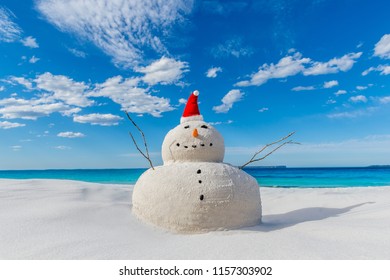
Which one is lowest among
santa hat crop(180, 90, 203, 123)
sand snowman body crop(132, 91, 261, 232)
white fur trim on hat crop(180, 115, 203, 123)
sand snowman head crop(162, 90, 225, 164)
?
sand snowman body crop(132, 91, 261, 232)

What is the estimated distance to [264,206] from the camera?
8.85 metres

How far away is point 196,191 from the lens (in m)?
4.43

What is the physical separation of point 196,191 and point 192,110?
75.1 inches

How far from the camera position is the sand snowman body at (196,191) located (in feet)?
14.5

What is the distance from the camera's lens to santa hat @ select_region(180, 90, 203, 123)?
5.68 metres

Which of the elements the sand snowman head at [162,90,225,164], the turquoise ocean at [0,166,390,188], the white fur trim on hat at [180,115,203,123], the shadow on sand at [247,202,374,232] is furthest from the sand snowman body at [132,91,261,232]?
the turquoise ocean at [0,166,390,188]

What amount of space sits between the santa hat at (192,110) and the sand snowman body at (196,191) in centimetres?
46

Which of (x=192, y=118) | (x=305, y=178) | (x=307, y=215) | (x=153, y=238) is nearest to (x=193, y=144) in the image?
(x=192, y=118)

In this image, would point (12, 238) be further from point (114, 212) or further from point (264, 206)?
point (264, 206)

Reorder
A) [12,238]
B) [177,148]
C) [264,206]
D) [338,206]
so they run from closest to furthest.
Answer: [12,238], [177,148], [338,206], [264,206]

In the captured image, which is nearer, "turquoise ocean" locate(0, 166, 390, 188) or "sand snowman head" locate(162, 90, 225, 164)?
"sand snowman head" locate(162, 90, 225, 164)

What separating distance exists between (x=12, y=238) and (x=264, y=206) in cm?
682

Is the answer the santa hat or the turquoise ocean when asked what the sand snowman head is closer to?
the santa hat
